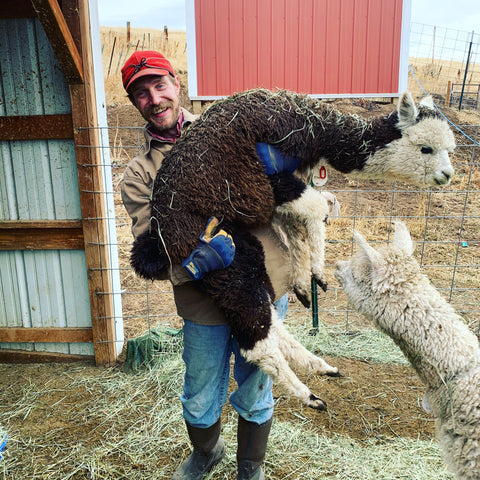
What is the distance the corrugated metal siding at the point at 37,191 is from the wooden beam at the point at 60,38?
0.31 meters

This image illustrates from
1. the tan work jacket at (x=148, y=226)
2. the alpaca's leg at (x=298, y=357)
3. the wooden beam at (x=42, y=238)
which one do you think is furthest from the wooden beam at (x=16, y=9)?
the alpaca's leg at (x=298, y=357)

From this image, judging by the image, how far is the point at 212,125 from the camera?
6.93 feet

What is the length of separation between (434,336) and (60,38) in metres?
3.58

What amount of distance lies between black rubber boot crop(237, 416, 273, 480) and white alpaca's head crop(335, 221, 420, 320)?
1.14 metres

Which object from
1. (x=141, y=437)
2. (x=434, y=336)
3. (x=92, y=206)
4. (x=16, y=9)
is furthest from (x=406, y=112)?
(x=16, y=9)

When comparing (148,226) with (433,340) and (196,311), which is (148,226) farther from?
(433,340)

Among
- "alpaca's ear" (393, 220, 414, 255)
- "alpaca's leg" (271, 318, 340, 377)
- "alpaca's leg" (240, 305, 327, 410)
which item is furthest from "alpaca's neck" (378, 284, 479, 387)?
"alpaca's leg" (240, 305, 327, 410)

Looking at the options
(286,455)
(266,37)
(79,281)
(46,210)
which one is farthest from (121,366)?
(266,37)

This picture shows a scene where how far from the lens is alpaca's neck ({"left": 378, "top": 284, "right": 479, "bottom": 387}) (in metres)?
1.89

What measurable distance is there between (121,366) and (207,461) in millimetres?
1873

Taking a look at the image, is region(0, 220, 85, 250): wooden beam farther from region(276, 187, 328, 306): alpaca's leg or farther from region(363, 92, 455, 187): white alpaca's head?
→ region(363, 92, 455, 187): white alpaca's head

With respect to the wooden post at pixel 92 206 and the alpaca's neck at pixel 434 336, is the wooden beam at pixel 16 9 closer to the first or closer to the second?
the wooden post at pixel 92 206

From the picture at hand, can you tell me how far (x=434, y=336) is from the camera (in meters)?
1.90

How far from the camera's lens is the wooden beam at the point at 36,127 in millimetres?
3887
